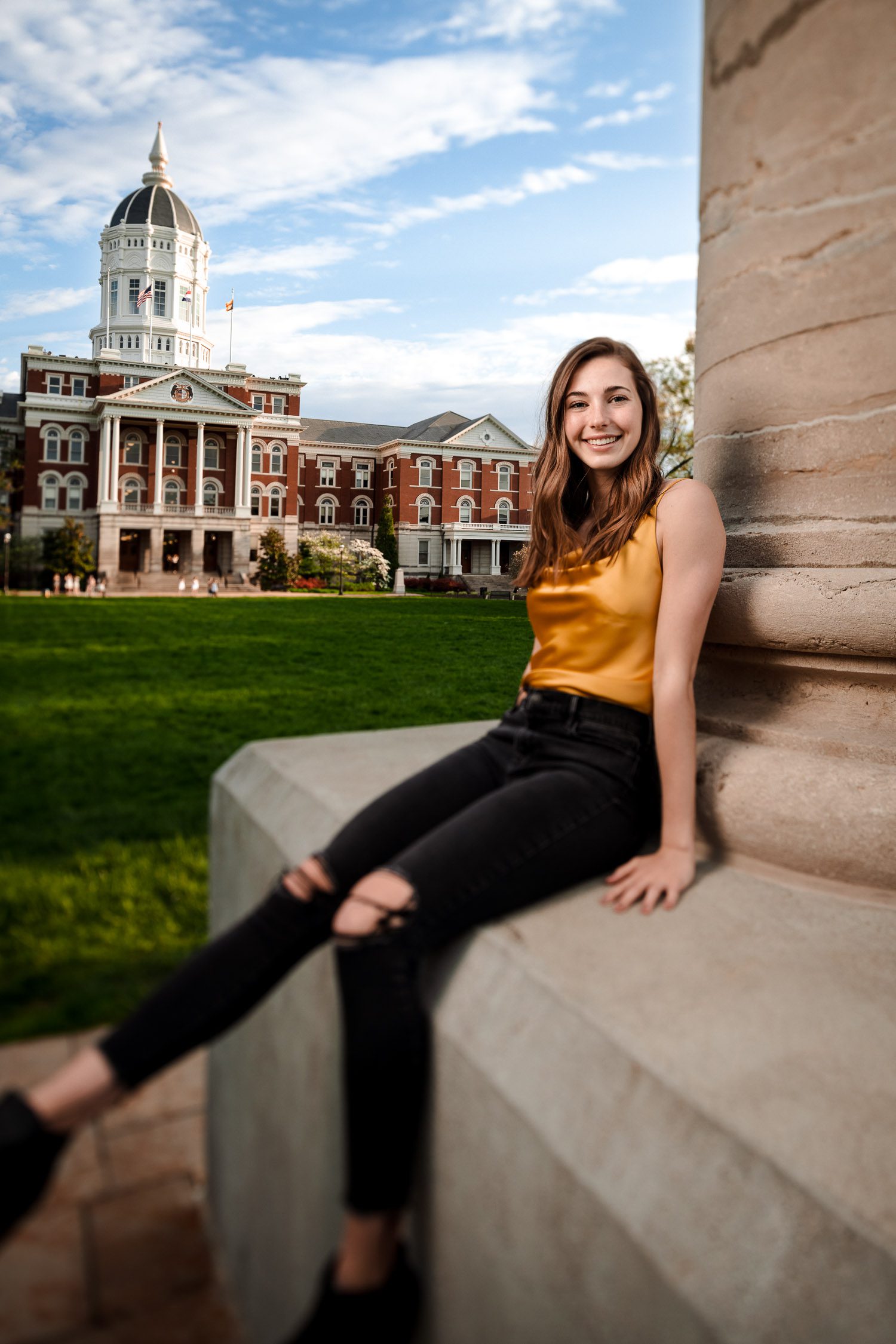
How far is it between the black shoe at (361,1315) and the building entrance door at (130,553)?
47419 mm

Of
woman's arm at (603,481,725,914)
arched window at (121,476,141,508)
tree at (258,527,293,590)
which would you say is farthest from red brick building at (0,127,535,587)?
woman's arm at (603,481,725,914)

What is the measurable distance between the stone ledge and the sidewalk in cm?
24

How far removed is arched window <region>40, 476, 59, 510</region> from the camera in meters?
44.6

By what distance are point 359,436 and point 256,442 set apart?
7830mm

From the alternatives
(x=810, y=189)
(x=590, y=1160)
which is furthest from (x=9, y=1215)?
(x=810, y=189)

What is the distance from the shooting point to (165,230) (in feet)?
217

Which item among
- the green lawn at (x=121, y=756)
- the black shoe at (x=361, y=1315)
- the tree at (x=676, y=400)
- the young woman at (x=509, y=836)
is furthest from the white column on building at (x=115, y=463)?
the black shoe at (x=361, y=1315)

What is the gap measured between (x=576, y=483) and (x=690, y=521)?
44 centimetres

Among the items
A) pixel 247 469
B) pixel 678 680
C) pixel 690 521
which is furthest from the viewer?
pixel 247 469

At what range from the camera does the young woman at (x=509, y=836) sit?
4.52 ft

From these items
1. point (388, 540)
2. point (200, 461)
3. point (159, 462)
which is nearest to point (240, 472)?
point (200, 461)

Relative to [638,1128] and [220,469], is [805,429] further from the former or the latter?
[220,469]

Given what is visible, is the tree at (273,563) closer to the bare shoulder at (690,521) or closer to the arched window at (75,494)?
the arched window at (75,494)

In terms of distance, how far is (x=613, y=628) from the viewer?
6.53 ft
